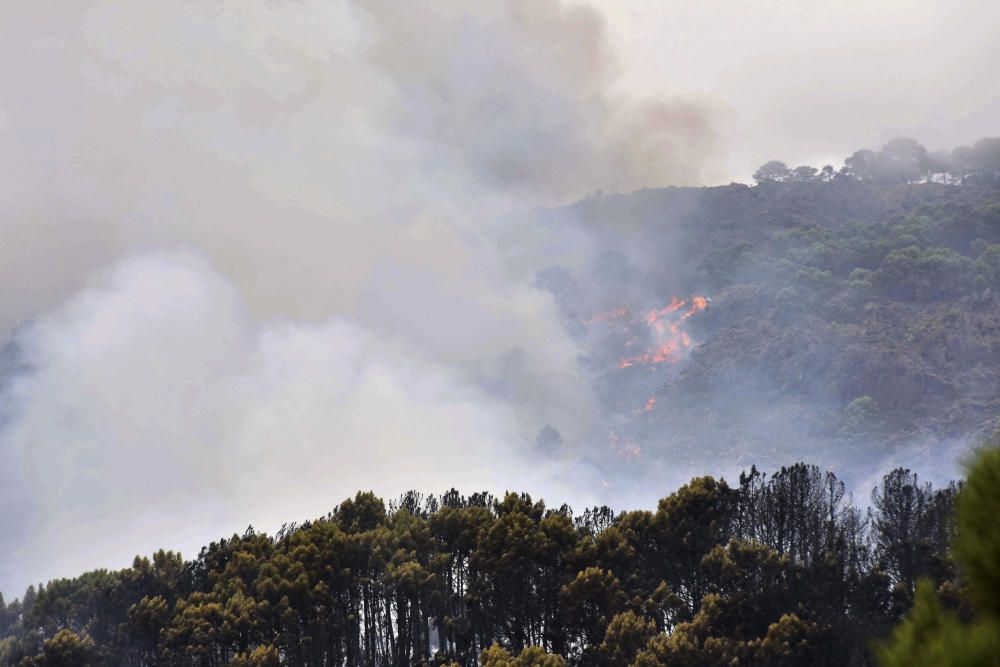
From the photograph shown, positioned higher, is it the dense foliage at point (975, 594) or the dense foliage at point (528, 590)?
the dense foliage at point (528, 590)

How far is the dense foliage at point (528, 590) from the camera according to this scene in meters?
60.2

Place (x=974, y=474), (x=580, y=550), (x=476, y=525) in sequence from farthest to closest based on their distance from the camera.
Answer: (x=476, y=525)
(x=580, y=550)
(x=974, y=474)

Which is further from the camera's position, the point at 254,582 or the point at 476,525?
the point at 476,525

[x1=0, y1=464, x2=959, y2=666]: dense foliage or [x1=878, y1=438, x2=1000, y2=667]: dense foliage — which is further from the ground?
[x1=0, y1=464, x2=959, y2=666]: dense foliage

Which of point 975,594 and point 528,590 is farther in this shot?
point 528,590

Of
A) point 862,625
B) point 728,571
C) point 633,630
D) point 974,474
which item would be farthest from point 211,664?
point 974,474

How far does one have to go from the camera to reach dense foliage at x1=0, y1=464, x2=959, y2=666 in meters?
60.2

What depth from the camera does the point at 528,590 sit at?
67.0 metres

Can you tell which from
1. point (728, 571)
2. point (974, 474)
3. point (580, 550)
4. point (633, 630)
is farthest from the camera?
point (580, 550)

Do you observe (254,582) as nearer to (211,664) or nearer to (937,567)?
(211,664)

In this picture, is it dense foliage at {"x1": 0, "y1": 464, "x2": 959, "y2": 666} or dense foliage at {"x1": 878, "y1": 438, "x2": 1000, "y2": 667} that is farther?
dense foliage at {"x1": 0, "y1": 464, "x2": 959, "y2": 666}

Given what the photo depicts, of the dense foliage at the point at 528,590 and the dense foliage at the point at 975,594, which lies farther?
the dense foliage at the point at 528,590

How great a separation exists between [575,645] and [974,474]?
5767 centimetres

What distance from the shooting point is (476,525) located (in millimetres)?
74000
